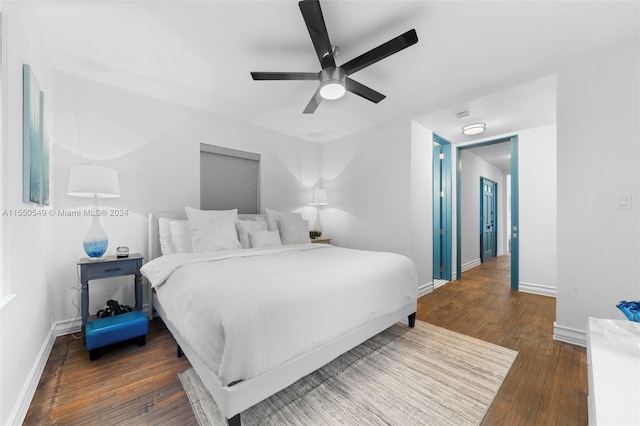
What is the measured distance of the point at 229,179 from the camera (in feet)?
12.3

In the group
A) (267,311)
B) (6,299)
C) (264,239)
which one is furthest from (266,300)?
(264,239)

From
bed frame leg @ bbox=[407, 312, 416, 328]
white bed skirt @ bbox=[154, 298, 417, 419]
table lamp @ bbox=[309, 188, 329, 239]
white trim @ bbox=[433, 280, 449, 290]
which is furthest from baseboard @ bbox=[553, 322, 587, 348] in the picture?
table lamp @ bbox=[309, 188, 329, 239]

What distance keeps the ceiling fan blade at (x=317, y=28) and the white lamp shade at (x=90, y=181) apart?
7.18 feet

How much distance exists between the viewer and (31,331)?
5.59 ft

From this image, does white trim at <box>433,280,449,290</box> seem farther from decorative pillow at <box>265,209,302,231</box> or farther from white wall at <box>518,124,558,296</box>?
decorative pillow at <box>265,209,302,231</box>

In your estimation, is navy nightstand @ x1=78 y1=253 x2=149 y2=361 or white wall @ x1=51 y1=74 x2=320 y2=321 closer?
navy nightstand @ x1=78 y1=253 x2=149 y2=361

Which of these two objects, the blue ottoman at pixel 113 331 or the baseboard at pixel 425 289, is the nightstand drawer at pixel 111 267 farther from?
the baseboard at pixel 425 289

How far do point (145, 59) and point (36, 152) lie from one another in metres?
1.19

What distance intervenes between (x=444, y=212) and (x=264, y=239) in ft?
10.3

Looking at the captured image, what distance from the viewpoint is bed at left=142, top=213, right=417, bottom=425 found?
4.20ft

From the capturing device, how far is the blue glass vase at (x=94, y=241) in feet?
7.77

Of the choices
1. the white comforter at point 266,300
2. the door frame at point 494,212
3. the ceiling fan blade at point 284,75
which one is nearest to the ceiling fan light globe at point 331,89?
the ceiling fan blade at point 284,75

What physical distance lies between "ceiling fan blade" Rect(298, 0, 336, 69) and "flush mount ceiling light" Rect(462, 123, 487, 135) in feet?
8.36

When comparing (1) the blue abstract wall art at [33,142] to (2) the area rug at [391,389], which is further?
(1) the blue abstract wall art at [33,142]
